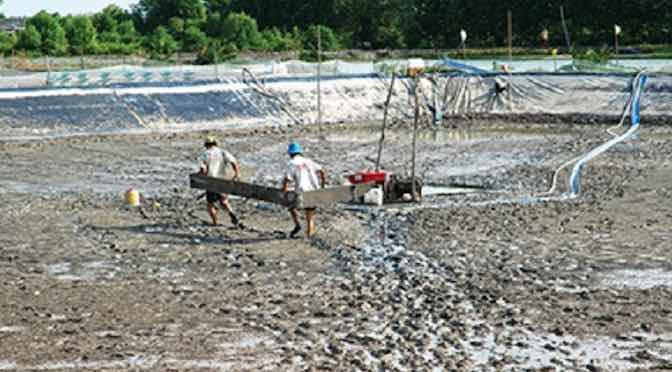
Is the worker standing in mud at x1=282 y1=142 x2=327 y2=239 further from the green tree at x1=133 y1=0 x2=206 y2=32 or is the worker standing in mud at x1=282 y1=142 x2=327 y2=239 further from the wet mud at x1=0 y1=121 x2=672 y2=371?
the green tree at x1=133 y1=0 x2=206 y2=32

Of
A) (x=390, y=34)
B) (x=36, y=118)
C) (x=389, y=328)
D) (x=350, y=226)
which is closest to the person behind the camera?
(x=389, y=328)

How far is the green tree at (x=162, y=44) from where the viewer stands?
225 feet

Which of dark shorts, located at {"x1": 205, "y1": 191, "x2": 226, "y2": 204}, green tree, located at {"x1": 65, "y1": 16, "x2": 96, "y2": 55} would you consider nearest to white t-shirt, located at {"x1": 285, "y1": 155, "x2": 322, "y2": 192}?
dark shorts, located at {"x1": 205, "y1": 191, "x2": 226, "y2": 204}

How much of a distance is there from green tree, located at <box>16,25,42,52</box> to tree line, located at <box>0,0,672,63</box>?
0.20 feet

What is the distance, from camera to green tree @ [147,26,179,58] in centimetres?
6869

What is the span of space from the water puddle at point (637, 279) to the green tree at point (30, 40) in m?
55.5

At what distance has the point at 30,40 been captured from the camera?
214 ft

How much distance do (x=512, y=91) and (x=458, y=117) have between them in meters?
2.94

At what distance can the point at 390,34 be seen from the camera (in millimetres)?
81562

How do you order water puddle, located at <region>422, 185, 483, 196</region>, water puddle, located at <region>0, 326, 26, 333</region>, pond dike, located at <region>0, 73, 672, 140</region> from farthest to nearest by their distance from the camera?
pond dike, located at <region>0, 73, 672, 140</region> → water puddle, located at <region>422, 185, 483, 196</region> → water puddle, located at <region>0, 326, 26, 333</region>

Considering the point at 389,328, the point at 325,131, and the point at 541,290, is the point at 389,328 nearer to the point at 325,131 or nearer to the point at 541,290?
the point at 541,290

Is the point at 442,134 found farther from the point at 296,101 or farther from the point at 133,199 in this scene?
the point at 133,199

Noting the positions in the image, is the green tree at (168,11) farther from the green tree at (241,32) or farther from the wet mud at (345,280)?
the wet mud at (345,280)

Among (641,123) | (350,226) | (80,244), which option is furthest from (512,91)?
(80,244)
